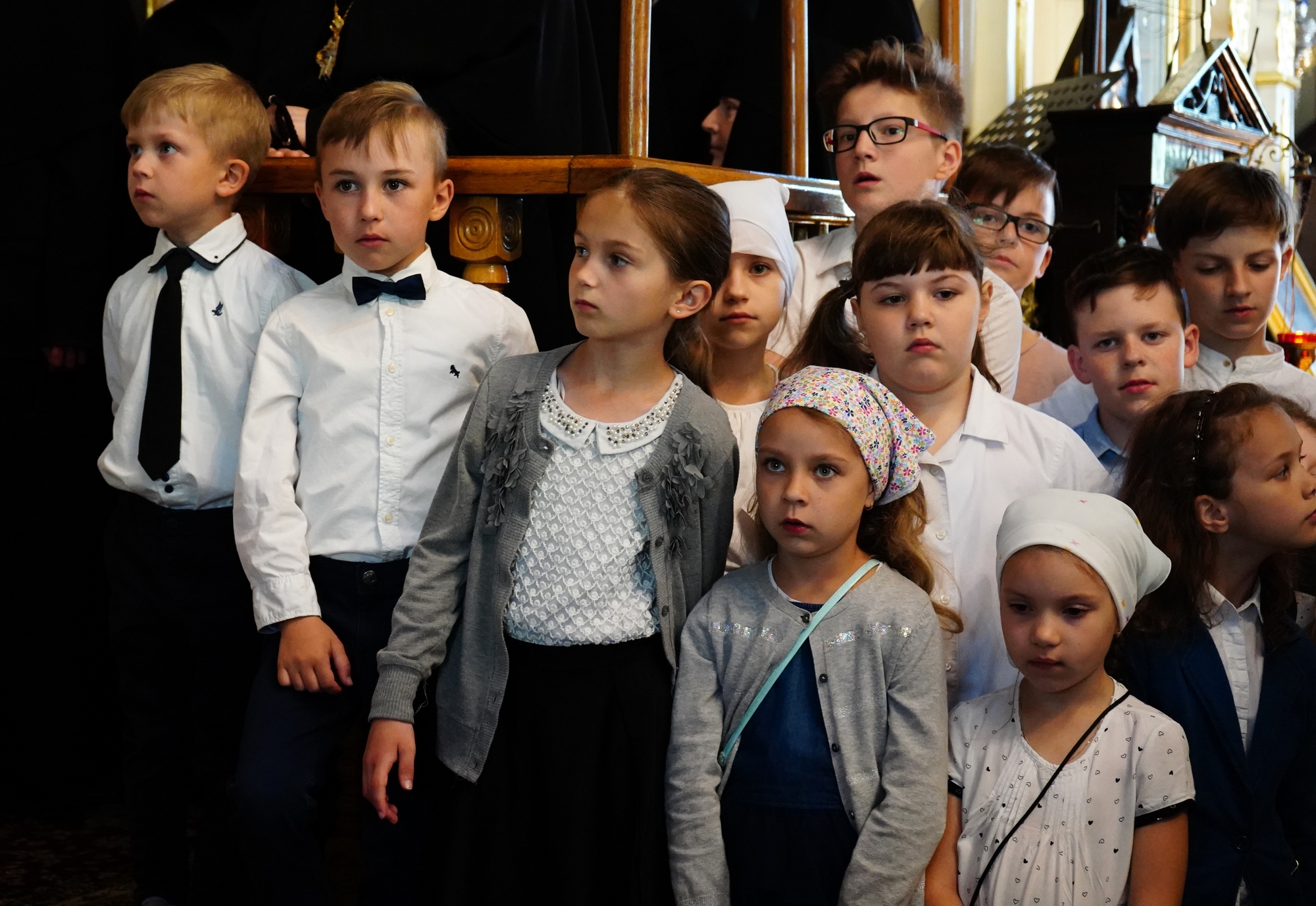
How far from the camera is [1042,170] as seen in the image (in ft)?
12.2

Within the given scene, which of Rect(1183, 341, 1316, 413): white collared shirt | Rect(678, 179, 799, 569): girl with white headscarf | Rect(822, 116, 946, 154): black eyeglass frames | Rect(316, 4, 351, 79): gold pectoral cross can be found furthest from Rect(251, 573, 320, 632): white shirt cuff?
Rect(1183, 341, 1316, 413): white collared shirt

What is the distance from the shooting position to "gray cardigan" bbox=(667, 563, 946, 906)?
6.49 feet

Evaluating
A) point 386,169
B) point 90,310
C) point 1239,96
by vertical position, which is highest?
point 1239,96

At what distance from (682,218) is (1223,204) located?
1.42 meters

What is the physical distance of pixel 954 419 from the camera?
93.0 inches

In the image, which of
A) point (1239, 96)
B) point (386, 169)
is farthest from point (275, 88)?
point (1239, 96)

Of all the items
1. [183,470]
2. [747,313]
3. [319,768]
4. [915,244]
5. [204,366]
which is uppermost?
[915,244]

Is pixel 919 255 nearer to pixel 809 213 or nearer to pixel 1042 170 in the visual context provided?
pixel 809 213

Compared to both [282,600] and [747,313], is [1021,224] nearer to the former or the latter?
[747,313]

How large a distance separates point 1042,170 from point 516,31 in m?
1.73

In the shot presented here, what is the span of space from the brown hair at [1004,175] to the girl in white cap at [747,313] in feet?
3.91

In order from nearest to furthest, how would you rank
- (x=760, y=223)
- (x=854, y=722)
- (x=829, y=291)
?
(x=854, y=722)
(x=760, y=223)
(x=829, y=291)

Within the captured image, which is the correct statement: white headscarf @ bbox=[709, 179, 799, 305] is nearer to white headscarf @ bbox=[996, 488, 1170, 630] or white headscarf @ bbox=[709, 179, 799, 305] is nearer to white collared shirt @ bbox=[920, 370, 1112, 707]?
white collared shirt @ bbox=[920, 370, 1112, 707]

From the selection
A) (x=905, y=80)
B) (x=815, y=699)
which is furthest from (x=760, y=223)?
(x=815, y=699)
